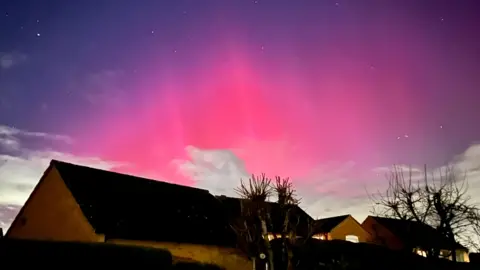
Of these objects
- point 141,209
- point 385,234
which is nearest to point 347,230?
point 385,234

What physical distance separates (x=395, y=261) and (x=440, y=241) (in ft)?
16.2

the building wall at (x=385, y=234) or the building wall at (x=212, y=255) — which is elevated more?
the building wall at (x=385, y=234)

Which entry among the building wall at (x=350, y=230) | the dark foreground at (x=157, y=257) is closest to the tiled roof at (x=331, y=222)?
the building wall at (x=350, y=230)

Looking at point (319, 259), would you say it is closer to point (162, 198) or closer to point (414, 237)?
point (414, 237)

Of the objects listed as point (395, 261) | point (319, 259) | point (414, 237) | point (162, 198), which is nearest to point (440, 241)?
point (414, 237)

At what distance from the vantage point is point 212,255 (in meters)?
28.4

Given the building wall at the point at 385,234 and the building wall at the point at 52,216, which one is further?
the building wall at the point at 385,234

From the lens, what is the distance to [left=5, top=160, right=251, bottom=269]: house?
2547cm

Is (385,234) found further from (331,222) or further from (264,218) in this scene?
(264,218)

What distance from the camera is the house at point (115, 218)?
83.6 ft

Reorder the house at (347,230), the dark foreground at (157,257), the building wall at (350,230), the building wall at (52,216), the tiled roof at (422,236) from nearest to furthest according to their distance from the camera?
1. the dark foreground at (157,257)
2. the building wall at (52,216)
3. the tiled roof at (422,236)
4. the house at (347,230)
5. the building wall at (350,230)

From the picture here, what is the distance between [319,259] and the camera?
24234 mm

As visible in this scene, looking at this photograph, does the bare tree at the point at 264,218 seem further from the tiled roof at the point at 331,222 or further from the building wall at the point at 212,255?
the tiled roof at the point at 331,222

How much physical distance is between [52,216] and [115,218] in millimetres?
4182
